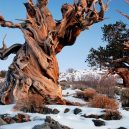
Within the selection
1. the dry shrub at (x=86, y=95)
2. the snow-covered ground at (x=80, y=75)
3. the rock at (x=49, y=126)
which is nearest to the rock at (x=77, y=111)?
the rock at (x=49, y=126)

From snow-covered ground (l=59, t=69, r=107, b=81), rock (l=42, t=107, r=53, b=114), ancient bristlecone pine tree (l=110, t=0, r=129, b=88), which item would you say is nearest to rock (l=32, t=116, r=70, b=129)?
rock (l=42, t=107, r=53, b=114)

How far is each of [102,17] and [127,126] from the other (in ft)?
20.7

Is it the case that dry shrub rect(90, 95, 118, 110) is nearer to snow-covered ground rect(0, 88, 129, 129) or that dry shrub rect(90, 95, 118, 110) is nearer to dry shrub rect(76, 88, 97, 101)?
snow-covered ground rect(0, 88, 129, 129)

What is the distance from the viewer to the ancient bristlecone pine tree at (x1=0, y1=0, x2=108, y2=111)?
1591 cm

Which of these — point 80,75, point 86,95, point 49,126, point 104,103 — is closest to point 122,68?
point 86,95

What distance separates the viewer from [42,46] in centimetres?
1644

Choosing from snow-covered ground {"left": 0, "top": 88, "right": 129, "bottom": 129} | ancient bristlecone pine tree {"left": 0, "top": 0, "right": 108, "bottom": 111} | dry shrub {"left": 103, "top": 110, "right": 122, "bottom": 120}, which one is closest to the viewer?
snow-covered ground {"left": 0, "top": 88, "right": 129, "bottom": 129}

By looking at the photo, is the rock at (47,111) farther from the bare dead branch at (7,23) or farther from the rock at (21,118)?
the bare dead branch at (7,23)

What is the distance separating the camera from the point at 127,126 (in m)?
11.3

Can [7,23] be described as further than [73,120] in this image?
Yes

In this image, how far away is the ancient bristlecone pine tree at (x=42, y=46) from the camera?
15.9 meters

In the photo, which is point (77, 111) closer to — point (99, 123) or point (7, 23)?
point (99, 123)

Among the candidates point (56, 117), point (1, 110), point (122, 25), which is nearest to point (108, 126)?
point (56, 117)

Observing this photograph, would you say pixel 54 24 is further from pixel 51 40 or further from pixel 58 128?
pixel 58 128
